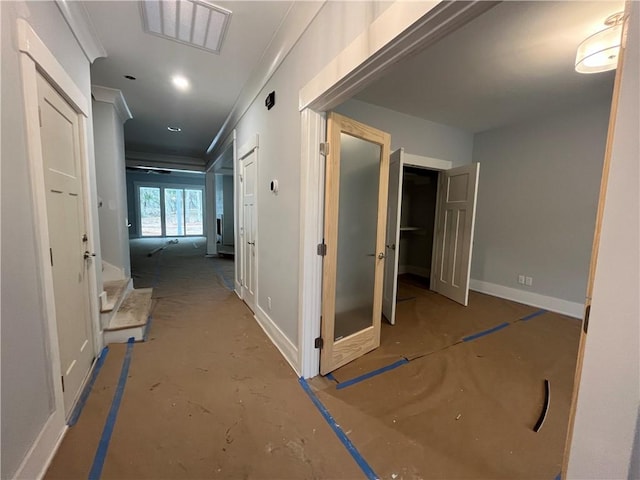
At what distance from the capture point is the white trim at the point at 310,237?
71.9 inches

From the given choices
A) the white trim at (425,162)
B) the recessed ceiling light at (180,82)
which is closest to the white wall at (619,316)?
the white trim at (425,162)

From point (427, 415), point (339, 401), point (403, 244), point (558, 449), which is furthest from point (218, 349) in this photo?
point (403, 244)

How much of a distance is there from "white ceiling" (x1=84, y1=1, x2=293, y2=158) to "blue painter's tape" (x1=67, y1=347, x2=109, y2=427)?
8.93ft

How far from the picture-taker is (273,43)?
7.20 feet

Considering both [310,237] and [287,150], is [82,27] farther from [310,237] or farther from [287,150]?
[310,237]

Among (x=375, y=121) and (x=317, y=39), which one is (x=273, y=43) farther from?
(x=375, y=121)

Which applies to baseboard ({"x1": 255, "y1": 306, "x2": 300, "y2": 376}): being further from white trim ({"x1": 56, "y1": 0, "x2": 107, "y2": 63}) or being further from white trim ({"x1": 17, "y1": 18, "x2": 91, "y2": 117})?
white trim ({"x1": 56, "y1": 0, "x2": 107, "y2": 63})

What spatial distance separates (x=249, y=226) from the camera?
3307 mm

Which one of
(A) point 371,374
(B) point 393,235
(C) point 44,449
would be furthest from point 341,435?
(B) point 393,235

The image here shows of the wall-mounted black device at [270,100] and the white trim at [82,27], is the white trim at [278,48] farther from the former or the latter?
the white trim at [82,27]

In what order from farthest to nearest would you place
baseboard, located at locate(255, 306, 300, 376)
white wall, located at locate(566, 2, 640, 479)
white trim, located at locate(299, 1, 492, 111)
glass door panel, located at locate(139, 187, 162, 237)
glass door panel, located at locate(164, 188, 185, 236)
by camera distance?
glass door panel, located at locate(164, 188, 185, 236)
glass door panel, located at locate(139, 187, 162, 237)
baseboard, located at locate(255, 306, 300, 376)
white trim, located at locate(299, 1, 492, 111)
white wall, located at locate(566, 2, 640, 479)

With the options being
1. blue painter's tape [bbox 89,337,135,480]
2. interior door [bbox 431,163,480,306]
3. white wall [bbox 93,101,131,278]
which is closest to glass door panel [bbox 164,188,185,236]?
white wall [bbox 93,101,131,278]

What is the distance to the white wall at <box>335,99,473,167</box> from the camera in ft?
10.4

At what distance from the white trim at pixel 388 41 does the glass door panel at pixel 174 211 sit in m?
11.7
